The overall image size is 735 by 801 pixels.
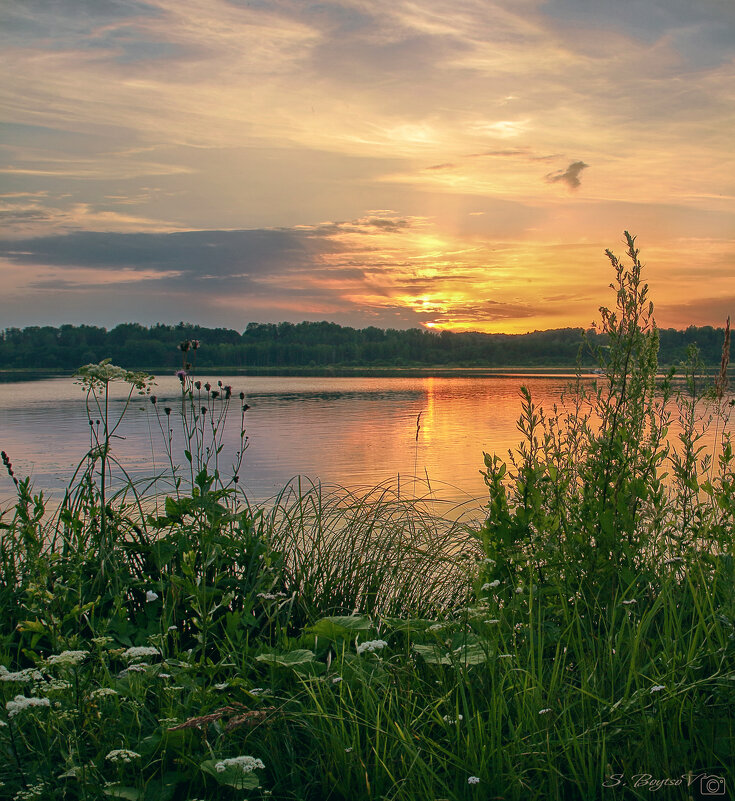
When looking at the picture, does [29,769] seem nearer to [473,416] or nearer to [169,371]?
[473,416]

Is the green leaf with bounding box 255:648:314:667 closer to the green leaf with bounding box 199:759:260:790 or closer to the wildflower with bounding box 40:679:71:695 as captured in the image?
the green leaf with bounding box 199:759:260:790

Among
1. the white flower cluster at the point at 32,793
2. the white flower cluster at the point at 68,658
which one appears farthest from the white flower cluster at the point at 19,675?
the white flower cluster at the point at 32,793

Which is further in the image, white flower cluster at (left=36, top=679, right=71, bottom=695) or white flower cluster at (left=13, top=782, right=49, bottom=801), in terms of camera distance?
white flower cluster at (left=36, top=679, right=71, bottom=695)

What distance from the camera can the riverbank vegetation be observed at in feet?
7.60

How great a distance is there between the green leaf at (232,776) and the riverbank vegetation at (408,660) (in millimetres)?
10

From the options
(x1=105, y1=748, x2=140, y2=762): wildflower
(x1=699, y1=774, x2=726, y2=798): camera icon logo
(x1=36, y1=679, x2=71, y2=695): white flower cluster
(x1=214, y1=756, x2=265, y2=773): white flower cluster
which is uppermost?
(x1=36, y1=679, x2=71, y2=695): white flower cluster

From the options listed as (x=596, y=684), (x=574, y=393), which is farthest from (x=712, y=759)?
(x=574, y=393)

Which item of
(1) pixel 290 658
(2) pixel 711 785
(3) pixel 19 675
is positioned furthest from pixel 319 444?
(2) pixel 711 785

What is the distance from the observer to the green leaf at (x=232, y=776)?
2.16 metres

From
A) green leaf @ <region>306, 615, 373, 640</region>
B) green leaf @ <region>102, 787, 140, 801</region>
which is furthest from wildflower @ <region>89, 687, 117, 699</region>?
green leaf @ <region>306, 615, 373, 640</region>

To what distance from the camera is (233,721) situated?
2.17 metres

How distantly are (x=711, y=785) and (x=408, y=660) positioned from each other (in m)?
1.13

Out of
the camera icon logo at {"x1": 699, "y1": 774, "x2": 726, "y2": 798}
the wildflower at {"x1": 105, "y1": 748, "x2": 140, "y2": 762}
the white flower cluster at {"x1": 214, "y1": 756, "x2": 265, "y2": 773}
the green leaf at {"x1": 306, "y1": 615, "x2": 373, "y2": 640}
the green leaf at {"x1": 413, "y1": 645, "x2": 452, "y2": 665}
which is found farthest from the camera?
the green leaf at {"x1": 306, "y1": 615, "x2": 373, "y2": 640}

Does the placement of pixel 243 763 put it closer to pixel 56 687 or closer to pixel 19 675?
pixel 56 687
